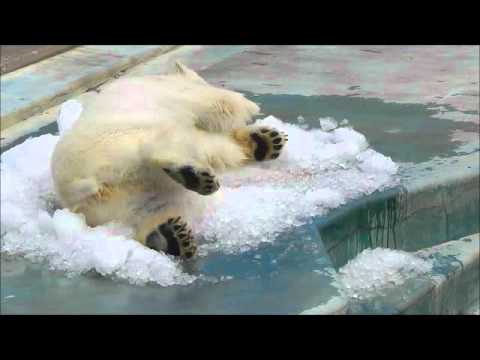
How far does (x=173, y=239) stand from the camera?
3.52 metres

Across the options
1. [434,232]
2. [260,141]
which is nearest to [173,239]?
[260,141]

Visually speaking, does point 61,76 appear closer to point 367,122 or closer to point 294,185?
point 367,122

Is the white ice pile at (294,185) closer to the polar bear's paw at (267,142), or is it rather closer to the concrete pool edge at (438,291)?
the polar bear's paw at (267,142)

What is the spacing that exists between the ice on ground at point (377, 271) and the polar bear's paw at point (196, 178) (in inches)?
22.7

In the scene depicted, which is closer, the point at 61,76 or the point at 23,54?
the point at 61,76

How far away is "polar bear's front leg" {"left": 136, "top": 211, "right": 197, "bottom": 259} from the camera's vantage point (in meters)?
3.52

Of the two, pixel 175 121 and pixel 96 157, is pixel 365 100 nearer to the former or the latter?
pixel 175 121

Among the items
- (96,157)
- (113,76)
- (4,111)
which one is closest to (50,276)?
(96,157)

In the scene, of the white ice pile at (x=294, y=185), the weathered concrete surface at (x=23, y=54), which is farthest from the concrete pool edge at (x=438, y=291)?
the weathered concrete surface at (x=23, y=54)

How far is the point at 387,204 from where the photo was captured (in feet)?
13.6

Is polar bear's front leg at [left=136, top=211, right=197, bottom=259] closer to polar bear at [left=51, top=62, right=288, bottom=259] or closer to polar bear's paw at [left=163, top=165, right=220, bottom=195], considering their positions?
polar bear at [left=51, top=62, right=288, bottom=259]

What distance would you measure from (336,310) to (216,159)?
3.73 feet

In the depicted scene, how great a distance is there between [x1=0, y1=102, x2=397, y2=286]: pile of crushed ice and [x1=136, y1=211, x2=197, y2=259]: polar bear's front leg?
0.14ft

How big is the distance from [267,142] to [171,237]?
1.00m
